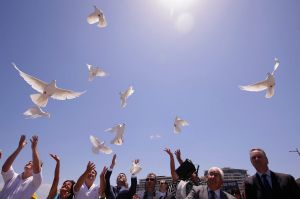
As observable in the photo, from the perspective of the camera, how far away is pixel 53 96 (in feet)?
25.4

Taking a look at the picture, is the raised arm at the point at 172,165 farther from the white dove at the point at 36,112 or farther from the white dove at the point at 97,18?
the white dove at the point at 97,18

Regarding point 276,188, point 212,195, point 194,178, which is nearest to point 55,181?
point 194,178

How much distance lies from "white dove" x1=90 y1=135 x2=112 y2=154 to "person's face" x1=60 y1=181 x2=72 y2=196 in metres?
4.26

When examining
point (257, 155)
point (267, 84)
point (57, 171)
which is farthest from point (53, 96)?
point (267, 84)

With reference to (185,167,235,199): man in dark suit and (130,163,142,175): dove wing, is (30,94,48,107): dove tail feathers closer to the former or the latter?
(130,163,142,175): dove wing

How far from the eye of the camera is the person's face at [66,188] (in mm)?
4684

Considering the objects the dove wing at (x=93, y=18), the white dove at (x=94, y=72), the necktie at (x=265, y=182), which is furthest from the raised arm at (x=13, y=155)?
the dove wing at (x=93, y=18)

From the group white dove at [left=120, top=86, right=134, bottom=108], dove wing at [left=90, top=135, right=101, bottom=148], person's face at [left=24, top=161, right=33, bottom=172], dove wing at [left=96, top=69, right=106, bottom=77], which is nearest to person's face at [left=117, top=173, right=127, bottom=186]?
person's face at [left=24, top=161, right=33, bottom=172]

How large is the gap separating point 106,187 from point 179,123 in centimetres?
524

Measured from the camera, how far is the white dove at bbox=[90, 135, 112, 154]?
9133mm

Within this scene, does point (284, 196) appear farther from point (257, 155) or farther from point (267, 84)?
point (267, 84)

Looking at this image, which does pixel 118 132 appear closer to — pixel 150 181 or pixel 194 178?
pixel 150 181

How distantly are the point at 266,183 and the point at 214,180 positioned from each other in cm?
79

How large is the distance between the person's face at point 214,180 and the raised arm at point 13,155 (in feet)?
11.5
